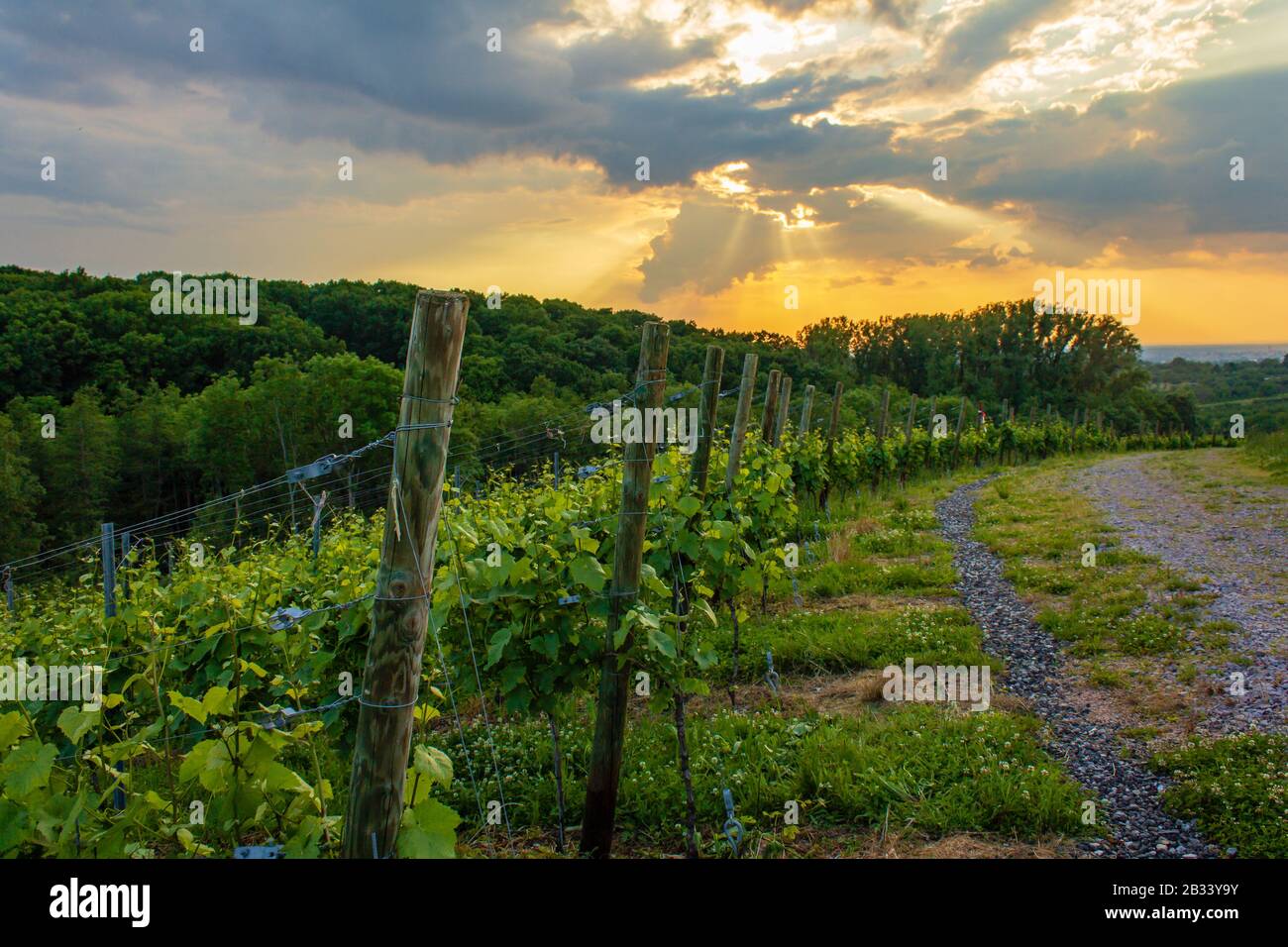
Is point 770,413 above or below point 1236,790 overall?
above

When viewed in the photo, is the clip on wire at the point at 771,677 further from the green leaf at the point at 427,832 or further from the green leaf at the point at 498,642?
the green leaf at the point at 427,832

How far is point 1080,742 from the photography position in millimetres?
5625

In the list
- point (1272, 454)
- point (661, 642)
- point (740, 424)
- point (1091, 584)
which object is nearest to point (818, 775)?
point (661, 642)

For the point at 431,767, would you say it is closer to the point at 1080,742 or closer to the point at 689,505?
the point at 689,505

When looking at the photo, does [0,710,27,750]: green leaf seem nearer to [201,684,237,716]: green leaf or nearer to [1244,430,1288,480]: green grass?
[201,684,237,716]: green leaf

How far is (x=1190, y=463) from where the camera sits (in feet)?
83.2

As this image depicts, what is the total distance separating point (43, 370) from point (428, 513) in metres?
83.2

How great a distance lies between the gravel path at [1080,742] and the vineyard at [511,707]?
0.71 ft

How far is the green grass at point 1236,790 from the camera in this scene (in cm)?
421

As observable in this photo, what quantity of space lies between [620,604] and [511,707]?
0.87 metres

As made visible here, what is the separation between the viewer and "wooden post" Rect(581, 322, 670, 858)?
426cm

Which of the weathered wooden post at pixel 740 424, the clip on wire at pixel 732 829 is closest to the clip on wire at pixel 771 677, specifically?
the weathered wooden post at pixel 740 424
